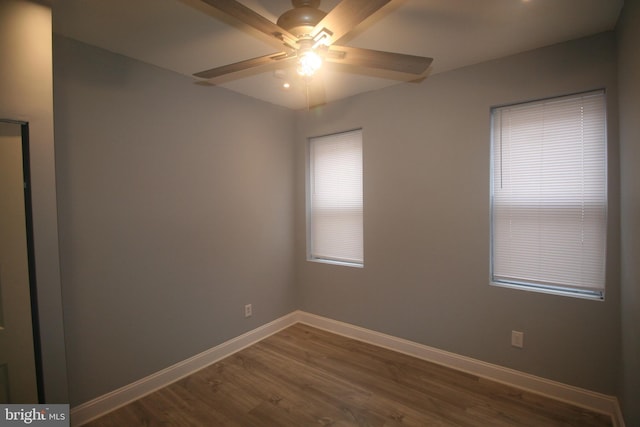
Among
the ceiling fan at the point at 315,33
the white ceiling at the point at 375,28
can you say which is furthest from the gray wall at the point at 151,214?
the ceiling fan at the point at 315,33

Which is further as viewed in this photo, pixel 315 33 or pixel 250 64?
pixel 250 64

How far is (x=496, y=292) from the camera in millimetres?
2385

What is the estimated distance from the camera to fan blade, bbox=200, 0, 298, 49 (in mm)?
1147

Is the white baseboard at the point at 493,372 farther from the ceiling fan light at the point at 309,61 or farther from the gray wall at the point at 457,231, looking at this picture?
the ceiling fan light at the point at 309,61

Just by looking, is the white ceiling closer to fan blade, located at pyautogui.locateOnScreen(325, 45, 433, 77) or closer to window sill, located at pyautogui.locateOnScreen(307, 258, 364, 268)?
fan blade, located at pyautogui.locateOnScreen(325, 45, 433, 77)

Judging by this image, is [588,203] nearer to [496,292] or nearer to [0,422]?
[496,292]

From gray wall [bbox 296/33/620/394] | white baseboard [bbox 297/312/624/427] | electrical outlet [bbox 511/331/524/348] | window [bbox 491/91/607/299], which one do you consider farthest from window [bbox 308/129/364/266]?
electrical outlet [bbox 511/331/524/348]

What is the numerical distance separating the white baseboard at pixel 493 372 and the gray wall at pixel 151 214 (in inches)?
42.5

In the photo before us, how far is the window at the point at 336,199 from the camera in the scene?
3.23 m

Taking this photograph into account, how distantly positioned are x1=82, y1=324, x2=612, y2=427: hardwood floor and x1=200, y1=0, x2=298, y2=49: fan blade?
2.31m

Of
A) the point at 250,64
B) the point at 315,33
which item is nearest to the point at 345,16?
the point at 315,33

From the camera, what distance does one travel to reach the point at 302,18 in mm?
1438

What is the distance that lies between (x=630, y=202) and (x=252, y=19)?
220 centimetres

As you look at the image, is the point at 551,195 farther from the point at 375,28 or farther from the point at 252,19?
the point at 252,19
